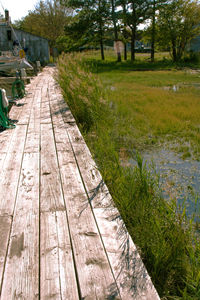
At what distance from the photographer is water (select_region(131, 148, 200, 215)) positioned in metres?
2.84

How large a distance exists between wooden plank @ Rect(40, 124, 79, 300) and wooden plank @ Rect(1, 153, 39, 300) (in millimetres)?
42

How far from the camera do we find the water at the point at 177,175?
284 centimetres

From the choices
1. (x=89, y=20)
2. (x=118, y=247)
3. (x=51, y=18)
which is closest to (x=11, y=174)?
(x=118, y=247)

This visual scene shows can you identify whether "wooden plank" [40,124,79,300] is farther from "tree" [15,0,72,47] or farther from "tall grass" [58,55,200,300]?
"tree" [15,0,72,47]

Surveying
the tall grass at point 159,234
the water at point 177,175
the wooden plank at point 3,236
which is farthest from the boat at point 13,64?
the wooden plank at point 3,236

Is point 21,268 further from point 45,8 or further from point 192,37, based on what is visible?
point 45,8

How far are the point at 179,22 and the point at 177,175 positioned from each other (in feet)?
69.1

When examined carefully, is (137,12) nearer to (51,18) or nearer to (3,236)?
(51,18)

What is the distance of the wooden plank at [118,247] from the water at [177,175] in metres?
0.71

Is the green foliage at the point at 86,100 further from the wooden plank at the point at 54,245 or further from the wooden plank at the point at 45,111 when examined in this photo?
the wooden plank at the point at 54,245

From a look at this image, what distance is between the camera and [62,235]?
1663 mm

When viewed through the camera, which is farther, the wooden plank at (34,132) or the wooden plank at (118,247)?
the wooden plank at (34,132)

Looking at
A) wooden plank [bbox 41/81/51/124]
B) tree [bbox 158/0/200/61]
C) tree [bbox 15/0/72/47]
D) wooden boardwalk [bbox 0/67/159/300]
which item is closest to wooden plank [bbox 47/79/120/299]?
wooden boardwalk [bbox 0/67/159/300]

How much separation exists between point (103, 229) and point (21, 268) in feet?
1.69
